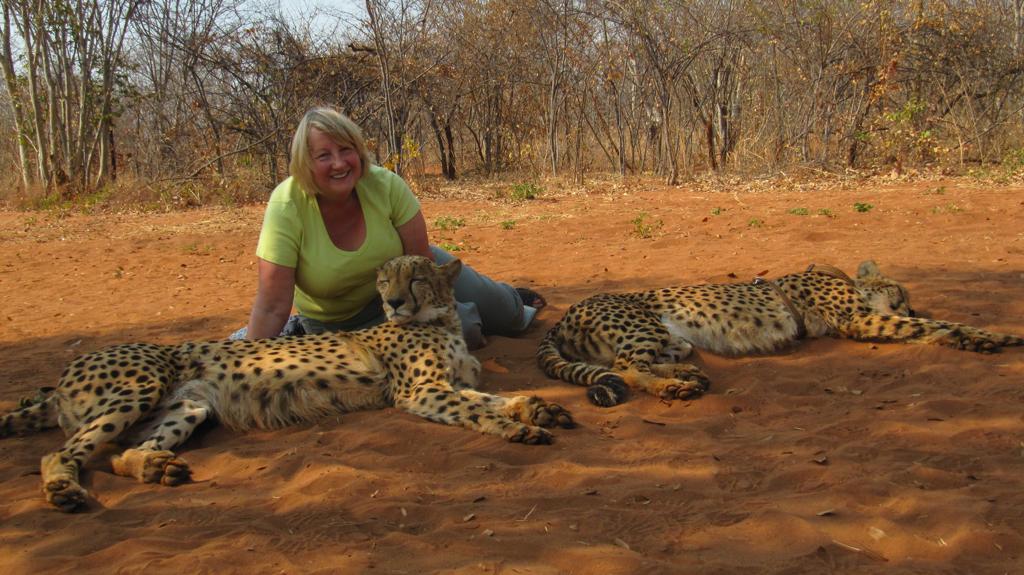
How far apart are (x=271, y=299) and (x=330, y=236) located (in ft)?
1.40

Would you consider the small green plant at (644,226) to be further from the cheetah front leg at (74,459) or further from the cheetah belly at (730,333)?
the cheetah front leg at (74,459)

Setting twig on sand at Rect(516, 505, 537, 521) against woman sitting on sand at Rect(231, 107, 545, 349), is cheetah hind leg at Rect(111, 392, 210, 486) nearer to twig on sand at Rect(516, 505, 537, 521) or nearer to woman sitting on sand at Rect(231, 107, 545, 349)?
woman sitting on sand at Rect(231, 107, 545, 349)

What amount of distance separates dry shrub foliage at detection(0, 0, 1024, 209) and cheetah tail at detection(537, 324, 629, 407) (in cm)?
955

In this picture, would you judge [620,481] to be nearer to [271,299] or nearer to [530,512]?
[530,512]

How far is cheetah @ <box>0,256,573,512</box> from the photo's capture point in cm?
312

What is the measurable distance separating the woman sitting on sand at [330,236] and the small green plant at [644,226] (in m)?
4.24

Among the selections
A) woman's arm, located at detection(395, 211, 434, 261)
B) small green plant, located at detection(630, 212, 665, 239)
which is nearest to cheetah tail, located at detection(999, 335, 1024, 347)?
woman's arm, located at detection(395, 211, 434, 261)

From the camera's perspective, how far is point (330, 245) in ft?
13.2

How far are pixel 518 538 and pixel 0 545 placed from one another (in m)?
1.49

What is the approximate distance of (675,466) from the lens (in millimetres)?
2809

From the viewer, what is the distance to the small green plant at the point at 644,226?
8.48 metres

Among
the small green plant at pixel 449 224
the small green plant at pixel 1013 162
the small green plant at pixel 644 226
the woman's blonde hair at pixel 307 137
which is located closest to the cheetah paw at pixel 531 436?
the woman's blonde hair at pixel 307 137

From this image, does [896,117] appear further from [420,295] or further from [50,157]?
[50,157]

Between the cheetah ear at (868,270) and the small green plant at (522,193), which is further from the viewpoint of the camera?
the small green plant at (522,193)
